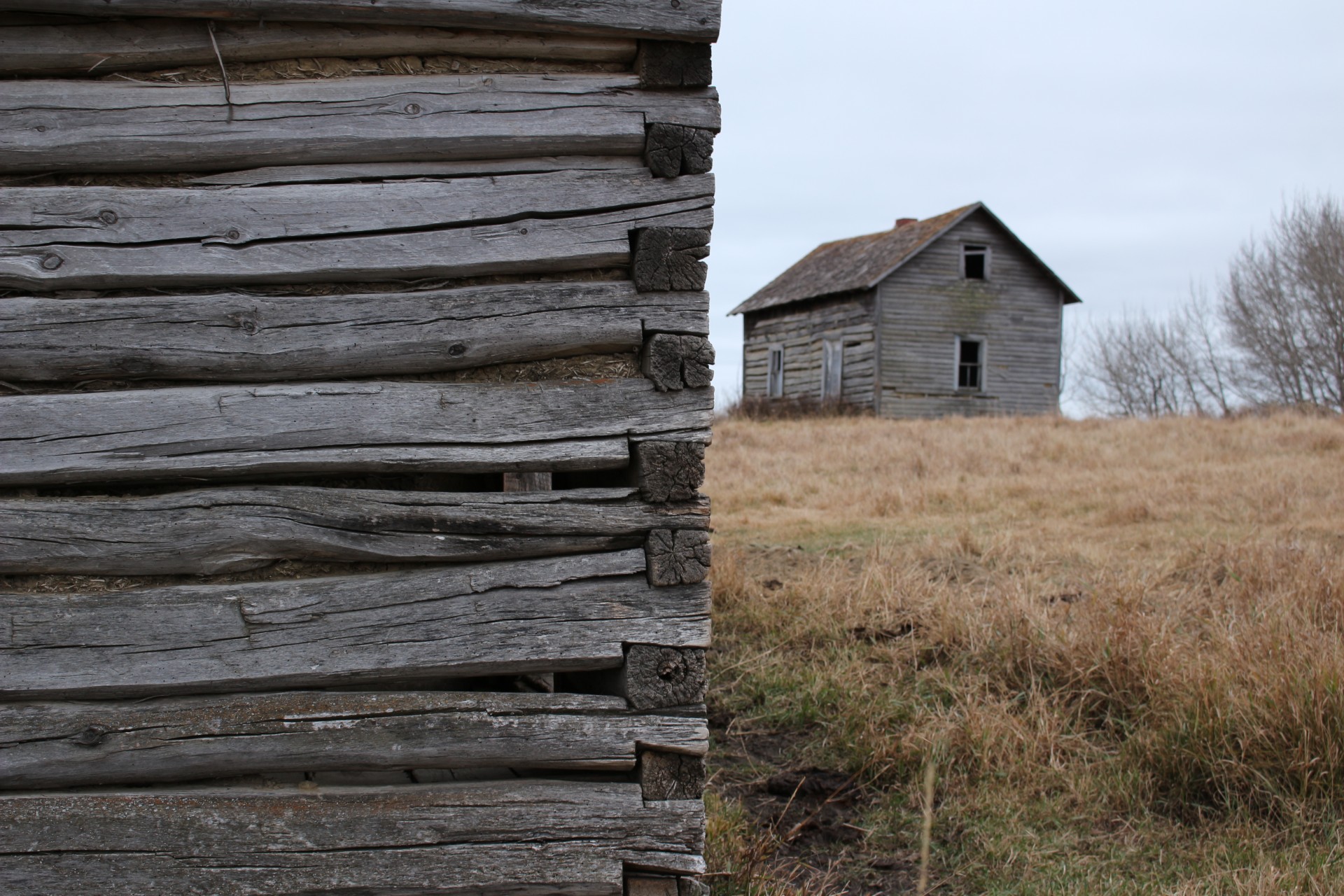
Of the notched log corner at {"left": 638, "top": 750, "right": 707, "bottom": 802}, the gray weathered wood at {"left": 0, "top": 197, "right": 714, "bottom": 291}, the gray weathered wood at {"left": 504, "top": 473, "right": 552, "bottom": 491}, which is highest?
the gray weathered wood at {"left": 0, "top": 197, "right": 714, "bottom": 291}

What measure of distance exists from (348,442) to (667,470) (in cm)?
94

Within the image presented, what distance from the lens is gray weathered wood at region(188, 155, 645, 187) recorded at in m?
2.93

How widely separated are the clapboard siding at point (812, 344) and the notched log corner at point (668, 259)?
17566 mm

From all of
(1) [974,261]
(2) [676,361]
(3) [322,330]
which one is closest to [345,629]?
(3) [322,330]

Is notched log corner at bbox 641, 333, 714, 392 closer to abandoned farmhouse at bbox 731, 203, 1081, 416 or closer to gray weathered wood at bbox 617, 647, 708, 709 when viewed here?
gray weathered wood at bbox 617, 647, 708, 709

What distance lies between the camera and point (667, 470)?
293 centimetres

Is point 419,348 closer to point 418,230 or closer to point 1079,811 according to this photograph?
point 418,230

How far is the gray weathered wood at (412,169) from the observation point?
293 cm

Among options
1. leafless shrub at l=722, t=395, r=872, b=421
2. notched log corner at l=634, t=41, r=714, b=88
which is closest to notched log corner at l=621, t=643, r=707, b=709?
notched log corner at l=634, t=41, r=714, b=88

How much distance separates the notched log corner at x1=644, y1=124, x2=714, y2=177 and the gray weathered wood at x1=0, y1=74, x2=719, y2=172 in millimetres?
24

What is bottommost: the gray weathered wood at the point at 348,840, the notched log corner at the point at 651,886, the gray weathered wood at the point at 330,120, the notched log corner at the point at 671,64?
the notched log corner at the point at 651,886

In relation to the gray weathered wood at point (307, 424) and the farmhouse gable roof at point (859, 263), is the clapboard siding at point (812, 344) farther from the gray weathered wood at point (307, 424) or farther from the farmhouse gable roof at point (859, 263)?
the gray weathered wood at point (307, 424)

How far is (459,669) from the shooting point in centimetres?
289

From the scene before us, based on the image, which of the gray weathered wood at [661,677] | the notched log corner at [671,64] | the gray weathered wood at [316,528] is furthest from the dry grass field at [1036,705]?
the notched log corner at [671,64]
